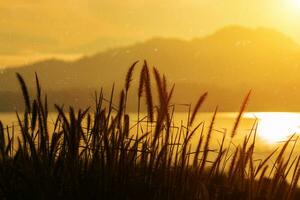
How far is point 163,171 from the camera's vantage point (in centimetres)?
478

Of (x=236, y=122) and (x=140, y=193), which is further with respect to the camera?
(x=236, y=122)

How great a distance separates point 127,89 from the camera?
490 cm

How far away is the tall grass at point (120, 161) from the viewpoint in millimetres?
4535

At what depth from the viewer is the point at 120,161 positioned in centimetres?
453

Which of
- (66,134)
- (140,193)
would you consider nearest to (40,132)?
(66,134)

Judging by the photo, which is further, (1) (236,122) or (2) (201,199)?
(1) (236,122)

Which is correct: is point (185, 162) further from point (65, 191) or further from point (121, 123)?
point (65, 191)

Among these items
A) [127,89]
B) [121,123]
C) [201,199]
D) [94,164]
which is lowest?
[201,199]

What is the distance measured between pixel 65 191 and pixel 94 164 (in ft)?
1.05

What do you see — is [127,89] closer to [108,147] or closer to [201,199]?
[108,147]

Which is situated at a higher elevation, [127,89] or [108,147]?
[127,89]

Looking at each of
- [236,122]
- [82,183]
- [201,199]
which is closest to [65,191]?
[82,183]

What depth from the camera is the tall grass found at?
4535 mm

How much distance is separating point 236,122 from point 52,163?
5.55ft
